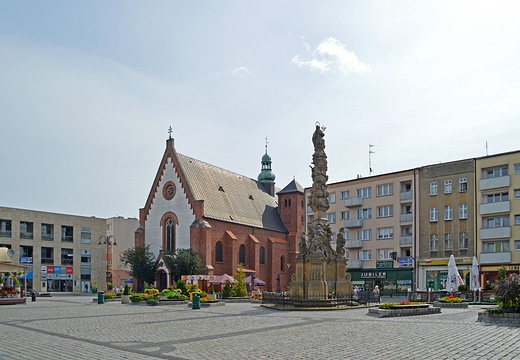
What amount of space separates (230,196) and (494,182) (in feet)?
116

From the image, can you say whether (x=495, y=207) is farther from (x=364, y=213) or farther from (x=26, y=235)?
(x=26, y=235)

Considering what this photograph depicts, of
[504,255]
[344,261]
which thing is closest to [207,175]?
[504,255]

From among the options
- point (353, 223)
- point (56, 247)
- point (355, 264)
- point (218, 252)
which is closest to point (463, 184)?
point (353, 223)

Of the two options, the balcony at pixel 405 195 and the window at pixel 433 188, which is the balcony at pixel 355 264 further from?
the window at pixel 433 188

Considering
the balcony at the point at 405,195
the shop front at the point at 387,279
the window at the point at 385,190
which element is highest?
the window at the point at 385,190

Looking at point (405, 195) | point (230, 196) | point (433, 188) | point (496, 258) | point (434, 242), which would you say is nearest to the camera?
point (496, 258)

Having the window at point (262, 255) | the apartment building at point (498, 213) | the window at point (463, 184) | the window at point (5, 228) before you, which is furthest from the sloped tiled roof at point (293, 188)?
the window at point (5, 228)

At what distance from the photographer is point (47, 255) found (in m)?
77.6

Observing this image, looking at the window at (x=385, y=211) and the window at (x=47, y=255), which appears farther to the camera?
the window at (x=47, y=255)

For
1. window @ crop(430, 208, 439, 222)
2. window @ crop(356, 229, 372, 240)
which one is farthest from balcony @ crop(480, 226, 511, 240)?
window @ crop(356, 229, 372, 240)

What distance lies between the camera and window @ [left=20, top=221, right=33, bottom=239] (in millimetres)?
74562

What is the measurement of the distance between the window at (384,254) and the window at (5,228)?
4623 centimetres

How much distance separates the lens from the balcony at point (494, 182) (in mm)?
49969

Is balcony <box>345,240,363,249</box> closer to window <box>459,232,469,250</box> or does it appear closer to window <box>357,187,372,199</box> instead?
window <box>357,187,372,199</box>
